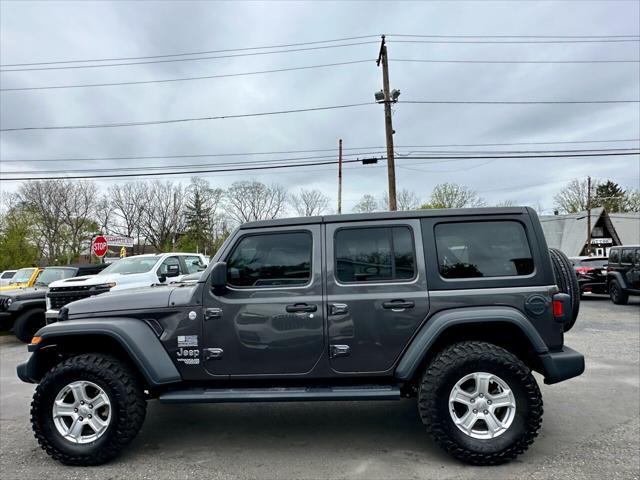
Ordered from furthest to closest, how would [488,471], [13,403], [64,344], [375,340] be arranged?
1. [13,403]
2. [64,344]
3. [375,340]
4. [488,471]

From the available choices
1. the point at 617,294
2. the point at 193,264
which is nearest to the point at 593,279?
the point at 617,294

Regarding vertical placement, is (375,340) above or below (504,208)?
below

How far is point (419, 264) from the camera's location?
3365 millimetres

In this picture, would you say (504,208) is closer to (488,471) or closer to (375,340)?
(375,340)

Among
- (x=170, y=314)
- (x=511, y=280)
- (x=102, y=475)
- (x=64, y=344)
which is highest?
(x=511, y=280)

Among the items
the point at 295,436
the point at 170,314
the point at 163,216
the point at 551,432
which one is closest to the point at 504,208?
the point at 551,432

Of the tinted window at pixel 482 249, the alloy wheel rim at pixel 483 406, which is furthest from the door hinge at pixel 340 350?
the tinted window at pixel 482 249

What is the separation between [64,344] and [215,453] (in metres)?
1.62

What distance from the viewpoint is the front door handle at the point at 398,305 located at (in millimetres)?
3250

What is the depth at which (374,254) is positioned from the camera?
345 centimetres

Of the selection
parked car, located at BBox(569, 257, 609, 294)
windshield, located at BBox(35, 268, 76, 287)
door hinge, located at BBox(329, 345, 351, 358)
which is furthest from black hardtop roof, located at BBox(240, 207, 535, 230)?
parked car, located at BBox(569, 257, 609, 294)

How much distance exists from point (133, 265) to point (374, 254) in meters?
8.18

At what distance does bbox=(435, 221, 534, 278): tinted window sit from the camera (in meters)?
3.36

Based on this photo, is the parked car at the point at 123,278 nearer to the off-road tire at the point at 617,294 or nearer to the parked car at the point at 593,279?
the off-road tire at the point at 617,294
